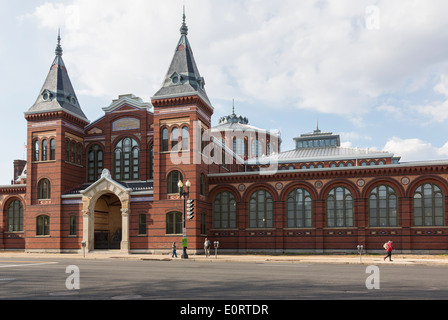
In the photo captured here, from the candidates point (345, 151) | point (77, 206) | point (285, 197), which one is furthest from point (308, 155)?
point (77, 206)

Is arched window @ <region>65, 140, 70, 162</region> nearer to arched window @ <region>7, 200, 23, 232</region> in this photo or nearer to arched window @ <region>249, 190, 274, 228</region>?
arched window @ <region>7, 200, 23, 232</region>

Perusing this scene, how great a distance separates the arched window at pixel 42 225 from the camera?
4609 cm

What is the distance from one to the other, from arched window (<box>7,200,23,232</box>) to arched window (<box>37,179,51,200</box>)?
6.32 meters

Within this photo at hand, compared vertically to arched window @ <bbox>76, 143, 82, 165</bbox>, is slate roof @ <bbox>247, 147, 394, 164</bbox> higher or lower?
higher

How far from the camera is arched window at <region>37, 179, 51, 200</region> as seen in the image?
46.6 metres

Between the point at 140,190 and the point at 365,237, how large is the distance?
20799 mm

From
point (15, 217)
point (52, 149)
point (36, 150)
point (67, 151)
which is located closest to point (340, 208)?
point (67, 151)

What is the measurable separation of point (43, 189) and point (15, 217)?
7598 millimetres

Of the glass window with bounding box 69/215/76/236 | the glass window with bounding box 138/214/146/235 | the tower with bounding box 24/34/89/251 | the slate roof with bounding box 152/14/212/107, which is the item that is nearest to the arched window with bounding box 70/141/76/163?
the tower with bounding box 24/34/89/251

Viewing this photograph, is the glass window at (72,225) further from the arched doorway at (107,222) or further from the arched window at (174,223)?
the arched window at (174,223)

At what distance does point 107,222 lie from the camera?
4881 cm

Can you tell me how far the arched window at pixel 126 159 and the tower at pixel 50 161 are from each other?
428 cm

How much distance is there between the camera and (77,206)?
4525 centimetres
